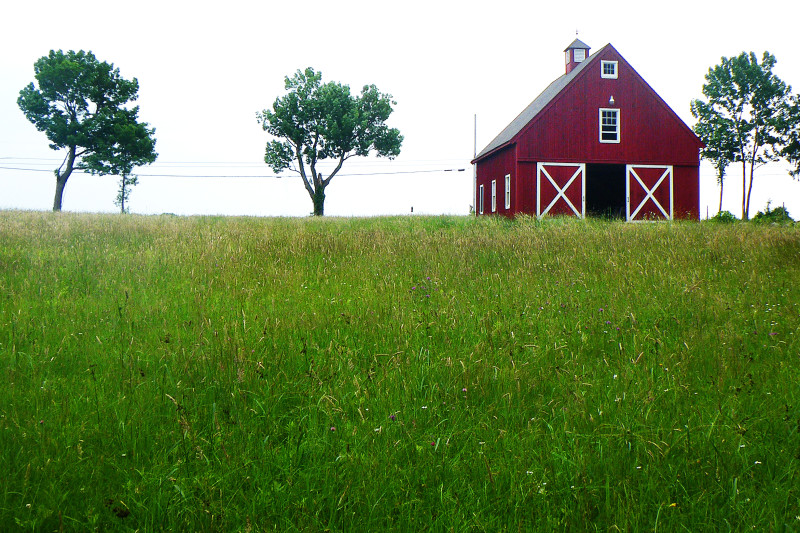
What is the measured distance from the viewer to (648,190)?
23938mm

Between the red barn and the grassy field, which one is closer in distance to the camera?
the grassy field

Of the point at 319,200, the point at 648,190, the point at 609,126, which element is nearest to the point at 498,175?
the point at 609,126

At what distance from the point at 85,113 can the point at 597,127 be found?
3551 cm

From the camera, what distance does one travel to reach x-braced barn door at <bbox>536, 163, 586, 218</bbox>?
75.8 ft

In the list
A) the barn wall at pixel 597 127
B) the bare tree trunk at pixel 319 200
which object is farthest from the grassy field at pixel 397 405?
the bare tree trunk at pixel 319 200

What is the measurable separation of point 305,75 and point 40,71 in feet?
60.8

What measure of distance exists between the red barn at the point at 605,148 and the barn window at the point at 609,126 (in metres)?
0.04

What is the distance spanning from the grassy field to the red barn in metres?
17.0

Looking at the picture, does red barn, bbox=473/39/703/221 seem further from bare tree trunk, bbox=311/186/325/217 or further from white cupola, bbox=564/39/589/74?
bare tree trunk, bbox=311/186/325/217

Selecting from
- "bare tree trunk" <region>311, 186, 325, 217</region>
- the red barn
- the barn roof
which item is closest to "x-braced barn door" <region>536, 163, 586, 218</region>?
the red barn

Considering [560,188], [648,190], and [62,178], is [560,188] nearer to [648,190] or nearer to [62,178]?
[648,190]

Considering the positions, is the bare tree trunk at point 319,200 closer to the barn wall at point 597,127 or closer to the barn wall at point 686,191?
the barn wall at point 597,127

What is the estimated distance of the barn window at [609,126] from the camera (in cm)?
2353

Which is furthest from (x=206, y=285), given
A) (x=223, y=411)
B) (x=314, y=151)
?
(x=314, y=151)
